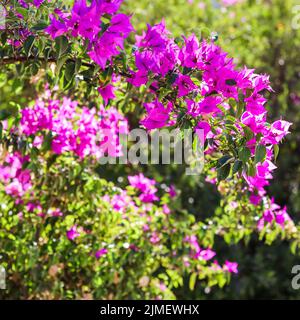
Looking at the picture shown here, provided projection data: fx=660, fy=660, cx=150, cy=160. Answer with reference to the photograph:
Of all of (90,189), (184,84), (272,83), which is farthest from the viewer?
(272,83)

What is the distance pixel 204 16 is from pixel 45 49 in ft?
13.4

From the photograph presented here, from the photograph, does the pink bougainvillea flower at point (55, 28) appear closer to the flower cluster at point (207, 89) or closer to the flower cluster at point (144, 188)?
the flower cluster at point (207, 89)

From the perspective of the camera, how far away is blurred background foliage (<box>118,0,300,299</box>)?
4.68 m

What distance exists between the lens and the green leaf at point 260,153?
1.60 meters

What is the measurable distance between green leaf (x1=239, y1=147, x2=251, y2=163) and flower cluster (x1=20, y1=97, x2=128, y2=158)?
3.55ft

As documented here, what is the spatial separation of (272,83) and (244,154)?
Answer: 3.97 metres

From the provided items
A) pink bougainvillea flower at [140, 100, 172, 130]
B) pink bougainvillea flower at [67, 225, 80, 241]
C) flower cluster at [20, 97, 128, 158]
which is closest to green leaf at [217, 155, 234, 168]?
pink bougainvillea flower at [140, 100, 172, 130]

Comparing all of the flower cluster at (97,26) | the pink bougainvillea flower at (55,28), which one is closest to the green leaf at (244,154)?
the flower cluster at (97,26)

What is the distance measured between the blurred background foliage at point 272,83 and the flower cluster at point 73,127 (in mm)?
1657

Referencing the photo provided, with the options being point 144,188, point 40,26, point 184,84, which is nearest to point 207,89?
point 184,84

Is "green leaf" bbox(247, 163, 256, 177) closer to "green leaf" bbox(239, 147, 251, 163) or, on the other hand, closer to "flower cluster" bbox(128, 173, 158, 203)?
"green leaf" bbox(239, 147, 251, 163)

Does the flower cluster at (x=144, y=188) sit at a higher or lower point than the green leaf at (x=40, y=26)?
lower

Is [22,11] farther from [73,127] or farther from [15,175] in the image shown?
[15,175]

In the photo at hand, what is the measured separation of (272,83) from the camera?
5477 millimetres
